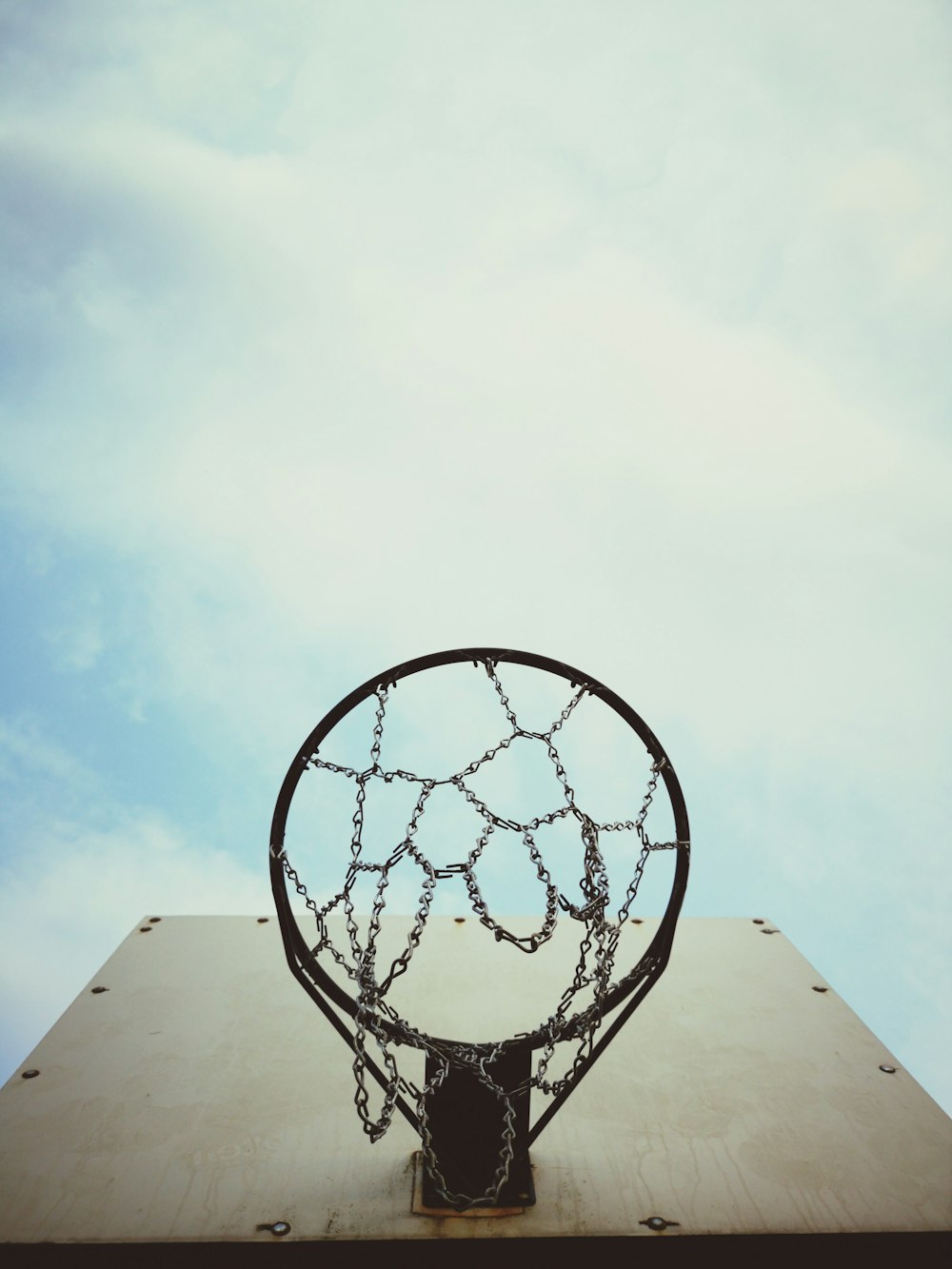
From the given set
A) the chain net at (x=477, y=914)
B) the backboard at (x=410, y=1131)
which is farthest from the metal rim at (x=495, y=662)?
the backboard at (x=410, y=1131)

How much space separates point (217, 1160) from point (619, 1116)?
906mm

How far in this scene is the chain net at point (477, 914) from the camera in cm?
198

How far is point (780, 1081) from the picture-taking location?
8.00 feet

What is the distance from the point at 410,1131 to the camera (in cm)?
220

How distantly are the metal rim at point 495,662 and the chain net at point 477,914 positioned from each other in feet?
0.05

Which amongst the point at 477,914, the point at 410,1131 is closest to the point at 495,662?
the point at 477,914

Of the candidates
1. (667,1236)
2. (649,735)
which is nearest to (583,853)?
(649,735)

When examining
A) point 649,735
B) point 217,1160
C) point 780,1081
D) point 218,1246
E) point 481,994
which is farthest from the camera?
point 481,994

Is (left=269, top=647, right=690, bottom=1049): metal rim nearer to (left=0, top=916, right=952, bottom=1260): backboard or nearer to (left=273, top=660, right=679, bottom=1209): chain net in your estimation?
(left=273, top=660, right=679, bottom=1209): chain net

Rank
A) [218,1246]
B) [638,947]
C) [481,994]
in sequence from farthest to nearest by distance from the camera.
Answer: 1. [638,947]
2. [481,994]
3. [218,1246]

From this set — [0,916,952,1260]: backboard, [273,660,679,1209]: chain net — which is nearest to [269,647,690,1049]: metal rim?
[273,660,679,1209]: chain net

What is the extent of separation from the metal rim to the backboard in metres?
0.33

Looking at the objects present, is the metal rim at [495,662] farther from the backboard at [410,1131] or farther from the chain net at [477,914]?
the backboard at [410,1131]

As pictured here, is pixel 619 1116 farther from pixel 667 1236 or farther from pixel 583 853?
pixel 583 853
